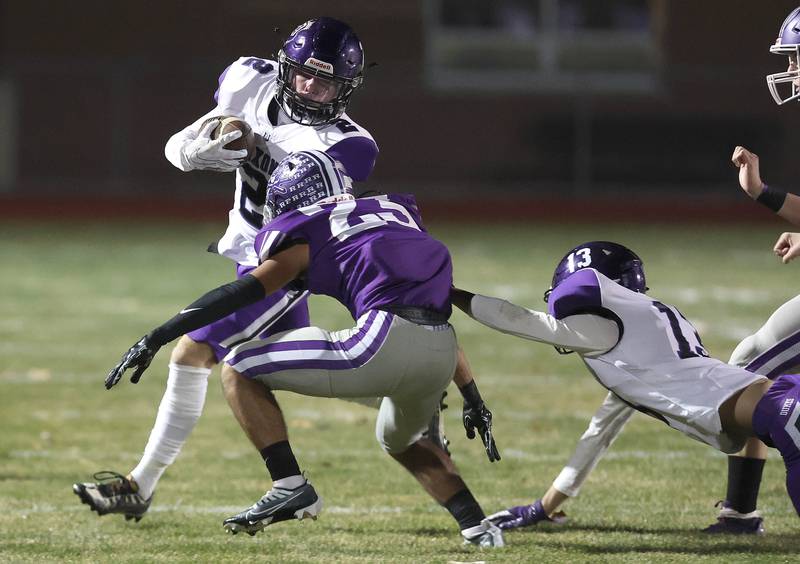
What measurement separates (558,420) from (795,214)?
7.13 feet

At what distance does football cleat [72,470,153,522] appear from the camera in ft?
14.7

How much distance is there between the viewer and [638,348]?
163 inches

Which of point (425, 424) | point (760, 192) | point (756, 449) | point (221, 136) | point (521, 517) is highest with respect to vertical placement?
point (221, 136)

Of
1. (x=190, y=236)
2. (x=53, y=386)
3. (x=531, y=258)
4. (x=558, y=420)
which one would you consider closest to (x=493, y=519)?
(x=558, y=420)

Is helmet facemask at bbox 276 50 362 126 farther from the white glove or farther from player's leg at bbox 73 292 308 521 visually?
player's leg at bbox 73 292 308 521

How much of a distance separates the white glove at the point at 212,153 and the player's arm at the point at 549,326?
934 mm

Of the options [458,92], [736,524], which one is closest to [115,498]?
[736,524]

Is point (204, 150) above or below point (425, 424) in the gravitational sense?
above

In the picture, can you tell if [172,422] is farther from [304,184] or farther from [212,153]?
[304,184]

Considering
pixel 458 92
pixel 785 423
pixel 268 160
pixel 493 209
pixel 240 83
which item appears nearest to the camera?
pixel 785 423

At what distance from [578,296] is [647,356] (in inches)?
10.3

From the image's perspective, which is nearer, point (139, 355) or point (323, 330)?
point (139, 355)

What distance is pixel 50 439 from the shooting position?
19.5 ft

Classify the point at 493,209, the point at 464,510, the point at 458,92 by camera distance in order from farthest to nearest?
1. the point at 458,92
2. the point at 493,209
3. the point at 464,510
